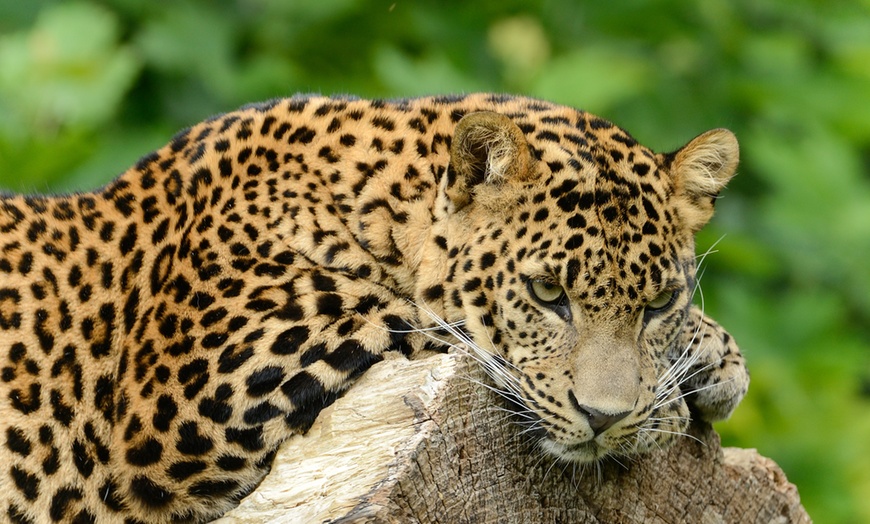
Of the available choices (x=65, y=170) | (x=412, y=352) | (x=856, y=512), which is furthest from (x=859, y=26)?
(x=412, y=352)

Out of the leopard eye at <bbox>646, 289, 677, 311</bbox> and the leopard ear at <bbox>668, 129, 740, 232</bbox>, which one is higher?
the leopard ear at <bbox>668, 129, 740, 232</bbox>

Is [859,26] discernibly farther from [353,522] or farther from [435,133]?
[353,522]

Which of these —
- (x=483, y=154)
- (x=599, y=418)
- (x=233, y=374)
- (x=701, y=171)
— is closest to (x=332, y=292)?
(x=233, y=374)

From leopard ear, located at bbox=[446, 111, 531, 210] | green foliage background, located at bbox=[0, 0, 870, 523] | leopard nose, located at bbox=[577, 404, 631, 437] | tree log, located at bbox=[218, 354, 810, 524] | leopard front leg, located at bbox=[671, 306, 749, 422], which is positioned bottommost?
tree log, located at bbox=[218, 354, 810, 524]

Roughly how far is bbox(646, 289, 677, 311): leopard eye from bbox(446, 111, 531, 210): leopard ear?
99 cm

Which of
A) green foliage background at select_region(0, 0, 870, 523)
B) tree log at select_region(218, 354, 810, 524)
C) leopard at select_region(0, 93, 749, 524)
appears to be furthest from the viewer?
green foliage background at select_region(0, 0, 870, 523)

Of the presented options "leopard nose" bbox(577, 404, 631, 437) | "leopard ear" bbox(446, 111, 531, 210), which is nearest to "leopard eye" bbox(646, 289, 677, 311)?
"leopard nose" bbox(577, 404, 631, 437)

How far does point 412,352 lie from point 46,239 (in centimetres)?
256

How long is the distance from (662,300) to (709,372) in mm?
796

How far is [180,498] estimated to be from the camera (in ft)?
22.8

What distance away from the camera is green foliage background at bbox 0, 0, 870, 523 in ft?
42.5

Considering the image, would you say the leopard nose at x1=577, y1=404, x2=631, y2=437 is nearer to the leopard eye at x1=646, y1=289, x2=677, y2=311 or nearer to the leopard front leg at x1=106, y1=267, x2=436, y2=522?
the leopard eye at x1=646, y1=289, x2=677, y2=311

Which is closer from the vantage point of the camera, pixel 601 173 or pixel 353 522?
pixel 353 522

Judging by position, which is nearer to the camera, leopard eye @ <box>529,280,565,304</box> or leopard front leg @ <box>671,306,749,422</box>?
leopard eye @ <box>529,280,565,304</box>
